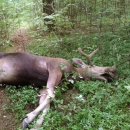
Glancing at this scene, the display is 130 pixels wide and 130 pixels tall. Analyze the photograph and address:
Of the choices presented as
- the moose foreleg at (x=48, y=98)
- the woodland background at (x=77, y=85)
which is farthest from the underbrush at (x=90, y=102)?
the moose foreleg at (x=48, y=98)

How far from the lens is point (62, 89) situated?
18.6 feet

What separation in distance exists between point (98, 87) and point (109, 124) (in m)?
1.65

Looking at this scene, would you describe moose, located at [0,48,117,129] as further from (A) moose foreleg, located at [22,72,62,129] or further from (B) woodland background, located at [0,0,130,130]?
(B) woodland background, located at [0,0,130,130]

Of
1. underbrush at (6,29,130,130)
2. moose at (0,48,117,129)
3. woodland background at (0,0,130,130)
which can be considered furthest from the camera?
moose at (0,48,117,129)

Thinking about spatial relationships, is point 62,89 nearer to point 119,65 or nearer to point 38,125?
point 38,125

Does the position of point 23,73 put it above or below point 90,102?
above

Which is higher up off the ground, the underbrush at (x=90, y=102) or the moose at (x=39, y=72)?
the moose at (x=39, y=72)

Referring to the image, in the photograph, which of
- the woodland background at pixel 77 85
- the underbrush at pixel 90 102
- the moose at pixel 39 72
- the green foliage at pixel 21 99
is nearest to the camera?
the underbrush at pixel 90 102

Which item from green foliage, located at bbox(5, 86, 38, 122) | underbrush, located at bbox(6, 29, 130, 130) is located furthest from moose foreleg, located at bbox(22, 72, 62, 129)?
green foliage, located at bbox(5, 86, 38, 122)

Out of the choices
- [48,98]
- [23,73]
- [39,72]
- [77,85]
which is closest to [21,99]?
[48,98]

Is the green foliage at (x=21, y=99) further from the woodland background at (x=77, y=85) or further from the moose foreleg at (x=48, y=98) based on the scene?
the moose foreleg at (x=48, y=98)

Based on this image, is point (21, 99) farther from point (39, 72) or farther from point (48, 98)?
point (39, 72)

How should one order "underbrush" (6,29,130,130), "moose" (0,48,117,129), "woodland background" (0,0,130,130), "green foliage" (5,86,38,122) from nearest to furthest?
"underbrush" (6,29,130,130)
"woodland background" (0,0,130,130)
"green foliage" (5,86,38,122)
"moose" (0,48,117,129)

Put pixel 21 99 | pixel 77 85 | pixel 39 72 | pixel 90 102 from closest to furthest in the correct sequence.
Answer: pixel 90 102 → pixel 21 99 → pixel 77 85 → pixel 39 72
